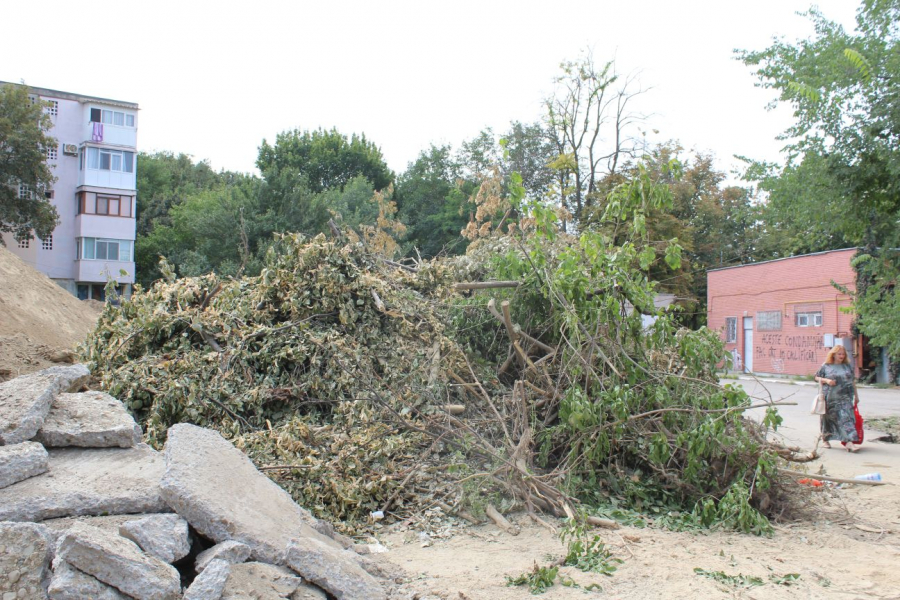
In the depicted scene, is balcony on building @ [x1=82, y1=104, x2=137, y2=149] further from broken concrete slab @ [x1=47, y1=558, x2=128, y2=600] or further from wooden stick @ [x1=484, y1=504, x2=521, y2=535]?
broken concrete slab @ [x1=47, y1=558, x2=128, y2=600]

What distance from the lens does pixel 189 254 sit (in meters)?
27.6

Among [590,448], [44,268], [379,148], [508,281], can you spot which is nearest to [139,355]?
[508,281]

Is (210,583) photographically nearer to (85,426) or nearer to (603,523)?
(85,426)

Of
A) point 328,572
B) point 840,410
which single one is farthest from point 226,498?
point 840,410

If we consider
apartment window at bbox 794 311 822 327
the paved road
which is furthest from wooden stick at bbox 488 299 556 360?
apartment window at bbox 794 311 822 327

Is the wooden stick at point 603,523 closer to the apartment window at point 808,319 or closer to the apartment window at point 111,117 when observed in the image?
the apartment window at point 808,319

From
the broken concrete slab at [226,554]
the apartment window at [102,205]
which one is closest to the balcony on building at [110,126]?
the apartment window at [102,205]

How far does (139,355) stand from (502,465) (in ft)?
13.9

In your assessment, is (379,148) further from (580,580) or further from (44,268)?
(580,580)

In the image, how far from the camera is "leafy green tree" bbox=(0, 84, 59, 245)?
25.9m

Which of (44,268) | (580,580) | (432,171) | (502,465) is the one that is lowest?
(580,580)

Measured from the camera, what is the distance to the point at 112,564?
2.91 metres

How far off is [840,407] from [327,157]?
34895 mm

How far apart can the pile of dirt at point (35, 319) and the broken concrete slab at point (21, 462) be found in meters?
6.32
